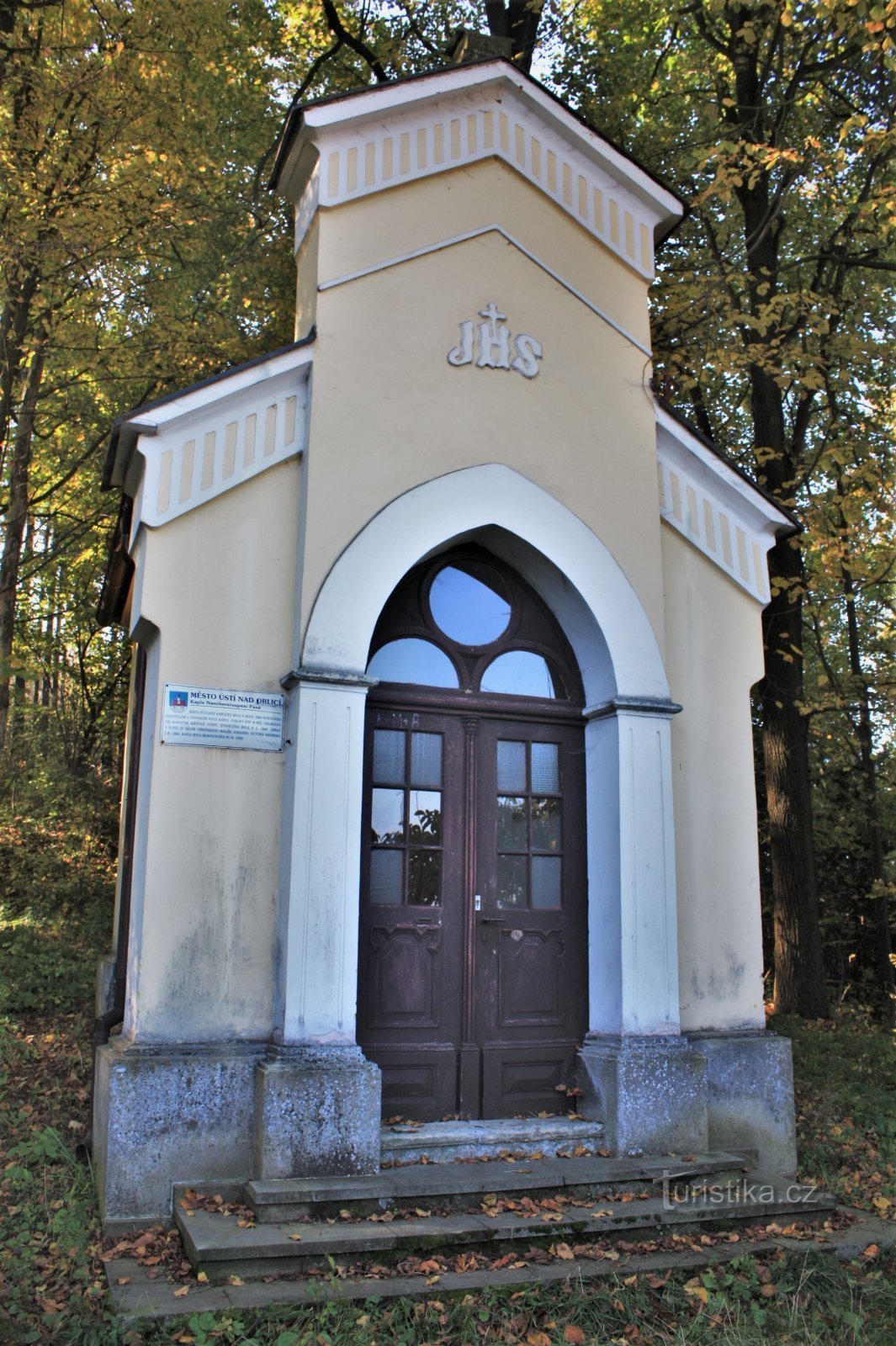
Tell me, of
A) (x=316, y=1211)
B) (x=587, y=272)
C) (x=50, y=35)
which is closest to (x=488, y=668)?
(x=587, y=272)

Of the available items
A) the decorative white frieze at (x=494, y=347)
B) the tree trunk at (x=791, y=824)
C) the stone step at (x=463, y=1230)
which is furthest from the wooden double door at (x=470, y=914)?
the tree trunk at (x=791, y=824)

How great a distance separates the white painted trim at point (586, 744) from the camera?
5836 mm

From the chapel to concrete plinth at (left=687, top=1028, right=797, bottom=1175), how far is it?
0.02 m

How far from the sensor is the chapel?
579cm

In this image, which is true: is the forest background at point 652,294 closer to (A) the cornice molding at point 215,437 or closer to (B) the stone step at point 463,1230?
(A) the cornice molding at point 215,437

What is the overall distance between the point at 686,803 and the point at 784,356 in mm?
4561

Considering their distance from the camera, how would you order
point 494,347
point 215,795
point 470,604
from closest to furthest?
point 215,795 → point 494,347 → point 470,604

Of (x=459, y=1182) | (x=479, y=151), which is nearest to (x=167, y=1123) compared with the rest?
(x=459, y=1182)

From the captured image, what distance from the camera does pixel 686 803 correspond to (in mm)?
7027

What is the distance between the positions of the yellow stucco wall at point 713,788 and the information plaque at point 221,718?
2666mm

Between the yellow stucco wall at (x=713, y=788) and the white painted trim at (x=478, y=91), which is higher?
the white painted trim at (x=478, y=91)

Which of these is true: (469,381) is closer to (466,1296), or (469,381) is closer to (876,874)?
(466,1296)

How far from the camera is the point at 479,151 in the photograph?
7.18m

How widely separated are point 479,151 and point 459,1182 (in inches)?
247
